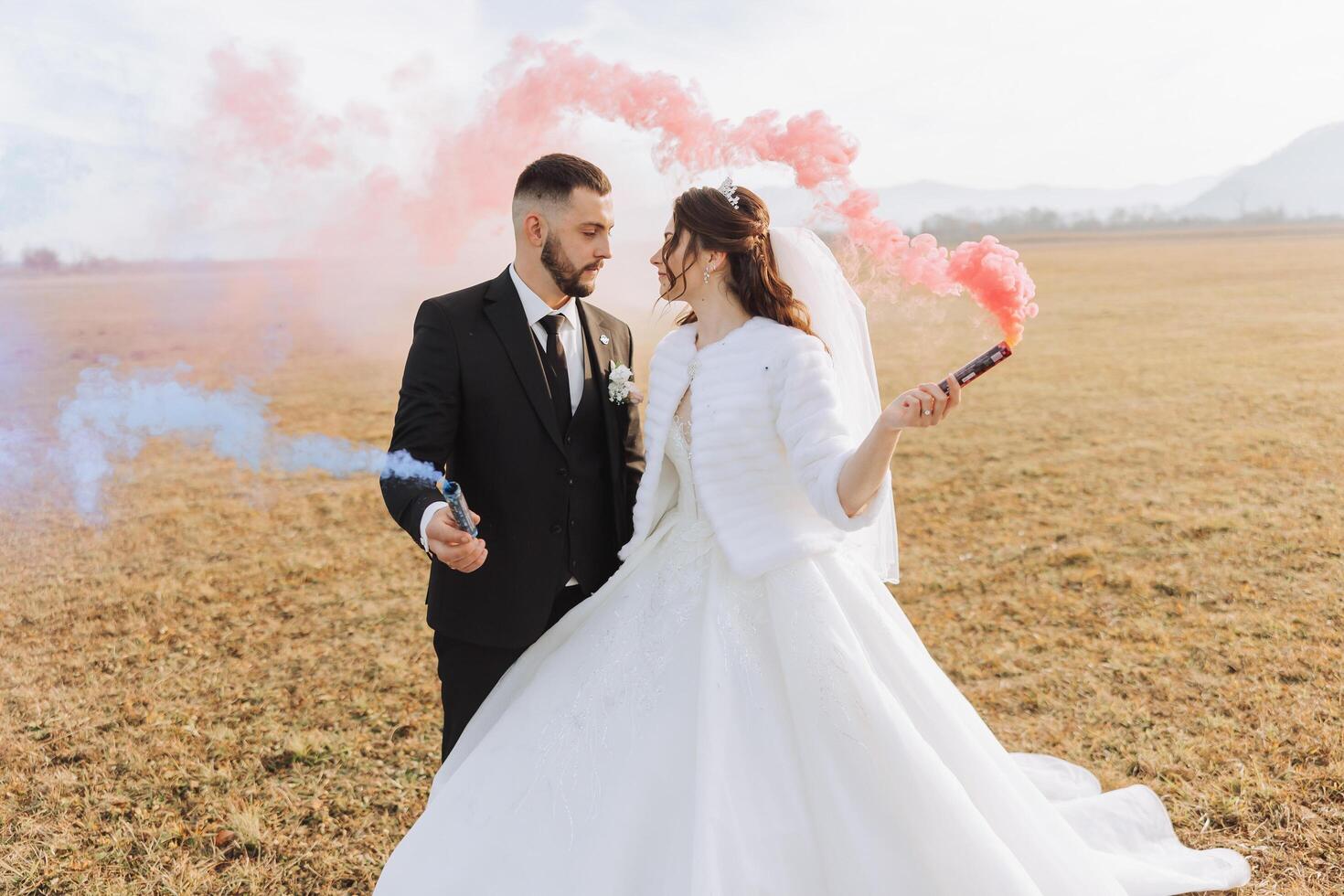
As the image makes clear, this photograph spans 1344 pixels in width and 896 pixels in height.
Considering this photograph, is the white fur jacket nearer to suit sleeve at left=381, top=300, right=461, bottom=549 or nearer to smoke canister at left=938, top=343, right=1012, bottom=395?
smoke canister at left=938, top=343, right=1012, bottom=395

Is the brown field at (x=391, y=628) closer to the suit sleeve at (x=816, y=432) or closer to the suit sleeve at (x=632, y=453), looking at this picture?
the suit sleeve at (x=816, y=432)

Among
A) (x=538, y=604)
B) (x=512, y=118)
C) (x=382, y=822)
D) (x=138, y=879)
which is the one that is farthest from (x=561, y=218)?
(x=138, y=879)

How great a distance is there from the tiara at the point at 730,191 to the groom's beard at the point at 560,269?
24.6 inches

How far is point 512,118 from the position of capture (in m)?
4.27

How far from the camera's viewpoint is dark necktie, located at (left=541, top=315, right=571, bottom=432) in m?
3.57

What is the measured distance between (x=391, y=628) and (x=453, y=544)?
4.43 metres

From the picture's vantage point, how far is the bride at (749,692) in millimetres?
2809

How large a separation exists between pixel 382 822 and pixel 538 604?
1.88 m

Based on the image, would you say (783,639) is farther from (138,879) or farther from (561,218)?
(138,879)

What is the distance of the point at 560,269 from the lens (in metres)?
3.50

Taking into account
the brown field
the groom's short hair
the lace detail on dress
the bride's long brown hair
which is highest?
the groom's short hair

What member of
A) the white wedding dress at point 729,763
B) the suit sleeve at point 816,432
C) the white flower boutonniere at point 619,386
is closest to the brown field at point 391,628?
the suit sleeve at point 816,432

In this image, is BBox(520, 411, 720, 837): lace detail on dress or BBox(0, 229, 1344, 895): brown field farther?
BBox(0, 229, 1344, 895): brown field

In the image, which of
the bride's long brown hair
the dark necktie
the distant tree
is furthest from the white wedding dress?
the distant tree
